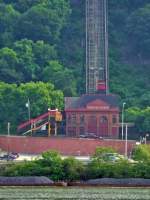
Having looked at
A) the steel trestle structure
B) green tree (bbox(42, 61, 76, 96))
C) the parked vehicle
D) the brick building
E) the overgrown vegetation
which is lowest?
the parked vehicle

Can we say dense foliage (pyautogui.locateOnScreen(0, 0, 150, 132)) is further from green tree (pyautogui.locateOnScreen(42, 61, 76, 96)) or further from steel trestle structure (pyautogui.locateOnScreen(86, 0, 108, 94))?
steel trestle structure (pyautogui.locateOnScreen(86, 0, 108, 94))

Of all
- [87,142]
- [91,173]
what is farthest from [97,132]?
[91,173]

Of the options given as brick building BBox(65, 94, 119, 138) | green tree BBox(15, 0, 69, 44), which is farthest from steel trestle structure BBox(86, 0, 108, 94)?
green tree BBox(15, 0, 69, 44)

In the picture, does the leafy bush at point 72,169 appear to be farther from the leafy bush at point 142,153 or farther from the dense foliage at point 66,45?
the dense foliage at point 66,45

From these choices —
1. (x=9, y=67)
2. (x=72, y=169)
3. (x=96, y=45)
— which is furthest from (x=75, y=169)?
(x=9, y=67)

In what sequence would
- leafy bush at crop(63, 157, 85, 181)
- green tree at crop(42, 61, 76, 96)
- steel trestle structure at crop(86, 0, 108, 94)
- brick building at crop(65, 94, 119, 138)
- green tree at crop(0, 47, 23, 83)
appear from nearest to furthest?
leafy bush at crop(63, 157, 85, 181) → brick building at crop(65, 94, 119, 138) → green tree at crop(42, 61, 76, 96) → steel trestle structure at crop(86, 0, 108, 94) → green tree at crop(0, 47, 23, 83)

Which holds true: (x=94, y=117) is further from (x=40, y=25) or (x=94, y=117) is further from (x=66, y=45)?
(x=66, y=45)
